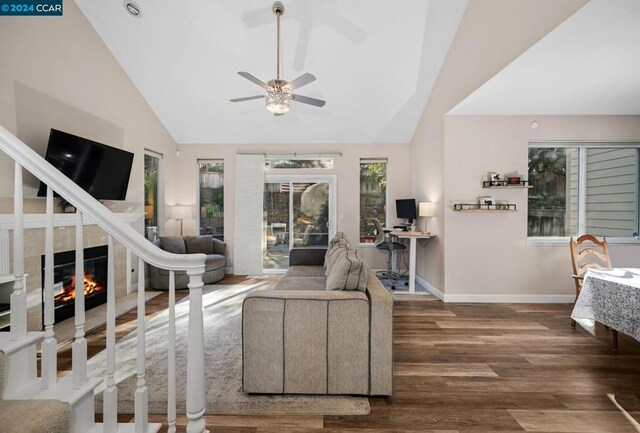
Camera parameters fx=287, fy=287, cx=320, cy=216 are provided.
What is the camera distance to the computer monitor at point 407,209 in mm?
5012

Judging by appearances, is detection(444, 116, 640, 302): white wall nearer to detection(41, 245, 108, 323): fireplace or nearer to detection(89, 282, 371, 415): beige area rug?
detection(89, 282, 371, 415): beige area rug

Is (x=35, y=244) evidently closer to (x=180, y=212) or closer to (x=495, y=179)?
(x=180, y=212)

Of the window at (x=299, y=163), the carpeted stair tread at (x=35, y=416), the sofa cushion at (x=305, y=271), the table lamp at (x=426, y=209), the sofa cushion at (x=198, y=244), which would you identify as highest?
the window at (x=299, y=163)

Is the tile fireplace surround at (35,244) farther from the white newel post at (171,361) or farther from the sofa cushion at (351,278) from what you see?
the sofa cushion at (351,278)

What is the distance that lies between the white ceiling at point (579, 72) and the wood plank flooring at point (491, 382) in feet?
8.74

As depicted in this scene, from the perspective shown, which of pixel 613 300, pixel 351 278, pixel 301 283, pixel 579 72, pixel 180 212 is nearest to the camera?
pixel 351 278

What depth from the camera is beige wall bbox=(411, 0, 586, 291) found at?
2.53m

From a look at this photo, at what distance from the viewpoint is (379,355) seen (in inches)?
75.3

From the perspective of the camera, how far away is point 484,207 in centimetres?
387

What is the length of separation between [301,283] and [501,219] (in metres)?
2.94

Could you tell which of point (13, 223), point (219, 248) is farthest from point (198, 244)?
point (13, 223)

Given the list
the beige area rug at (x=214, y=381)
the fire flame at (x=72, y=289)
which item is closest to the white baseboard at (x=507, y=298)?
the beige area rug at (x=214, y=381)

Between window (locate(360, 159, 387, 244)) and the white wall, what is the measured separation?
1857 mm

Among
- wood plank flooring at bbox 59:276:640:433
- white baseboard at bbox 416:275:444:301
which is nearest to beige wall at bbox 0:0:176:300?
wood plank flooring at bbox 59:276:640:433
